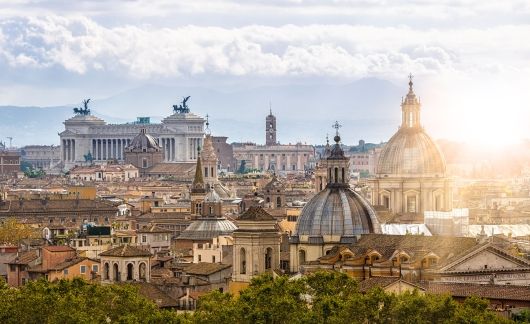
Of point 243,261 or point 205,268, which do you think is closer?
point 243,261

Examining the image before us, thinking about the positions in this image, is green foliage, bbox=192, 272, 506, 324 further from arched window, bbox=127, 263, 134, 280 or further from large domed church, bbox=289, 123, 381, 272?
arched window, bbox=127, 263, 134, 280

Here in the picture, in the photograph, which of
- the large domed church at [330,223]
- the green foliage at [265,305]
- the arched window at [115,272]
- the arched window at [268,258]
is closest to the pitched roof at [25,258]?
the arched window at [115,272]

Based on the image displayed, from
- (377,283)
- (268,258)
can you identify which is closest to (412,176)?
(268,258)

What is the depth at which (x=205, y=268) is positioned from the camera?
74.3 metres

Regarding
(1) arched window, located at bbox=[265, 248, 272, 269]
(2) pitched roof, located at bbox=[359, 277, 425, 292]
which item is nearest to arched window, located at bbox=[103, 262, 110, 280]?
(1) arched window, located at bbox=[265, 248, 272, 269]

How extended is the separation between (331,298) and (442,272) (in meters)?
5.81

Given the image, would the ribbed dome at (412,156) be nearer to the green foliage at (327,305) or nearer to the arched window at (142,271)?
the arched window at (142,271)

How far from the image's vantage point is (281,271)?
6725 centimetres

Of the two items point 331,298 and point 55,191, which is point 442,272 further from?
point 55,191

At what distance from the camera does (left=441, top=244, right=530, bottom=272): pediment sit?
193 ft

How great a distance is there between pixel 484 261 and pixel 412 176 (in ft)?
129

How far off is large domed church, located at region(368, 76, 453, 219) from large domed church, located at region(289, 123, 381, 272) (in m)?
29.6

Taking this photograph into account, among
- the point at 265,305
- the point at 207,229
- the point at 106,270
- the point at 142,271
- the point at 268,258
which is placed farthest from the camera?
the point at 207,229

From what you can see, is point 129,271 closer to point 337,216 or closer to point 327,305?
point 337,216
